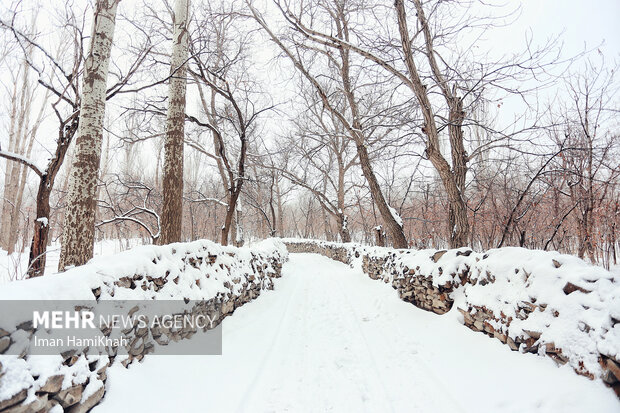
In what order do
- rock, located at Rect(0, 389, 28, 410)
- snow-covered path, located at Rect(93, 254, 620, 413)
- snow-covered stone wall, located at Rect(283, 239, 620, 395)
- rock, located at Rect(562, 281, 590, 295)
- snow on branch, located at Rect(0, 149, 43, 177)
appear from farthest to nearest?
snow on branch, located at Rect(0, 149, 43, 177) → rock, located at Rect(562, 281, 590, 295) → snow-covered path, located at Rect(93, 254, 620, 413) → snow-covered stone wall, located at Rect(283, 239, 620, 395) → rock, located at Rect(0, 389, 28, 410)

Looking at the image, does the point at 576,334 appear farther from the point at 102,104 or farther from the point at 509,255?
the point at 102,104

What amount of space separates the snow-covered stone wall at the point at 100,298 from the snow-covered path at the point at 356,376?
21 cm

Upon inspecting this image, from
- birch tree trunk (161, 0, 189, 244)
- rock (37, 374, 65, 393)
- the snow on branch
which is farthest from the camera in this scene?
birch tree trunk (161, 0, 189, 244)

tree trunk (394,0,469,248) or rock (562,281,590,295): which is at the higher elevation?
tree trunk (394,0,469,248)

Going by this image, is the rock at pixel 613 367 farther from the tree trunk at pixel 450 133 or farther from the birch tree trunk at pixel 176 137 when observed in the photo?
the birch tree trunk at pixel 176 137

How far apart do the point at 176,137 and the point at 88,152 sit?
5.27 feet

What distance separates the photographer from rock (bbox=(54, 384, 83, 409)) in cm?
152

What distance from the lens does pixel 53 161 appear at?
4.38 metres

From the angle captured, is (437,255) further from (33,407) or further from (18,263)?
(18,263)

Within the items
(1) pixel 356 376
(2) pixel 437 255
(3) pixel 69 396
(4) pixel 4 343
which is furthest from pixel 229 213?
(4) pixel 4 343

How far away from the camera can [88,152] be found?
343cm

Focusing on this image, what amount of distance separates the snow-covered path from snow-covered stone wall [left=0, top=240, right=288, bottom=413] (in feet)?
0.67

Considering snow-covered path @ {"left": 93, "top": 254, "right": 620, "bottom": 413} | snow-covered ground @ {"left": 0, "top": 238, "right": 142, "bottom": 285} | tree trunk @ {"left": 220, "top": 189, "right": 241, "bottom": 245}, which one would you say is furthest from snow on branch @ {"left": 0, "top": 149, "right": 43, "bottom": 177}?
tree trunk @ {"left": 220, "top": 189, "right": 241, "bottom": 245}

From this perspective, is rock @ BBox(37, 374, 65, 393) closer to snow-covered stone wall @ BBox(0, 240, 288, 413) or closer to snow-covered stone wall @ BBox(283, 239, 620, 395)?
snow-covered stone wall @ BBox(0, 240, 288, 413)
